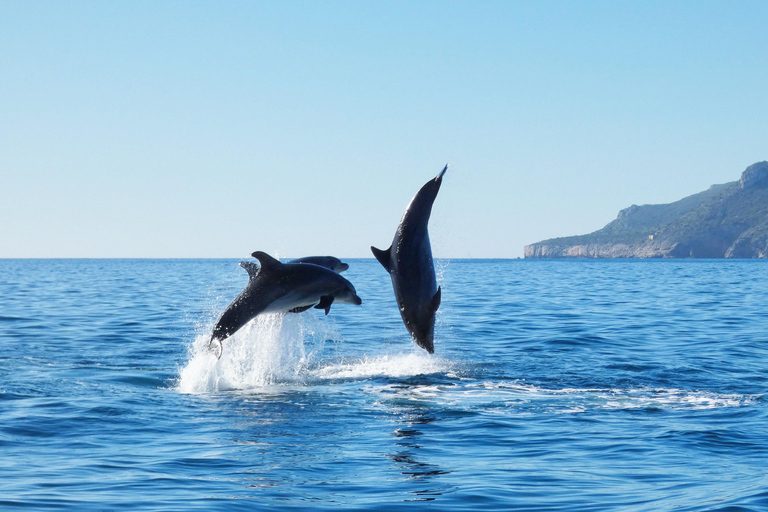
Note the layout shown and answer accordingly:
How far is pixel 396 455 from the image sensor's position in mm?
11539

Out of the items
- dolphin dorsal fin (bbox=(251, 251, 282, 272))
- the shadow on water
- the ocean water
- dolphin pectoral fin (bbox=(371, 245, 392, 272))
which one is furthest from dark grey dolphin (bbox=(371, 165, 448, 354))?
dolphin dorsal fin (bbox=(251, 251, 282, 272))

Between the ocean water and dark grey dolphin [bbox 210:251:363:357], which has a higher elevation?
dark grey dolphin [bbox 210:251:363:357]

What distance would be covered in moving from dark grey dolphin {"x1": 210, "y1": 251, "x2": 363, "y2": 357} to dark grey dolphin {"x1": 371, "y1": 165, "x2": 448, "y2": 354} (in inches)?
91.4

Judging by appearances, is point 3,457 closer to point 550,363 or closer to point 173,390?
point 173,390

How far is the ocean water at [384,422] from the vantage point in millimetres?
9844

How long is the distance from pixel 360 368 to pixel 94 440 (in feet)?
27.3

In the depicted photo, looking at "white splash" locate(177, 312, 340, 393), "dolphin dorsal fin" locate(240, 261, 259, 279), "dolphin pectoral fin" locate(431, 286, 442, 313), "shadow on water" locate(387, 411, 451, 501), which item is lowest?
"shadow on water" locate(387, 411, 451, 501)

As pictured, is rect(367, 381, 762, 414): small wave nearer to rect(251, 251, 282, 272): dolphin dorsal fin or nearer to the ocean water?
the ocean water

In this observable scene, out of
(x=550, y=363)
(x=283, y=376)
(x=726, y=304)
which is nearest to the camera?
(x=283, y=376)

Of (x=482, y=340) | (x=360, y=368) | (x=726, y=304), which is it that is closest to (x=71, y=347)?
(x=360, y=368)

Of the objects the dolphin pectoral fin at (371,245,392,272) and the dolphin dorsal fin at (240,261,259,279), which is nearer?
the dolphin pectoral fin at (371,245,392,272)

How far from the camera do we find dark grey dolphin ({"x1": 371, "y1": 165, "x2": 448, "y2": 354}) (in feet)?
38.5

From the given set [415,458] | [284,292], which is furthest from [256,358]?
[415,458]

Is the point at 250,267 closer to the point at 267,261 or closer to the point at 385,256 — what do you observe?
the point at 267,261
